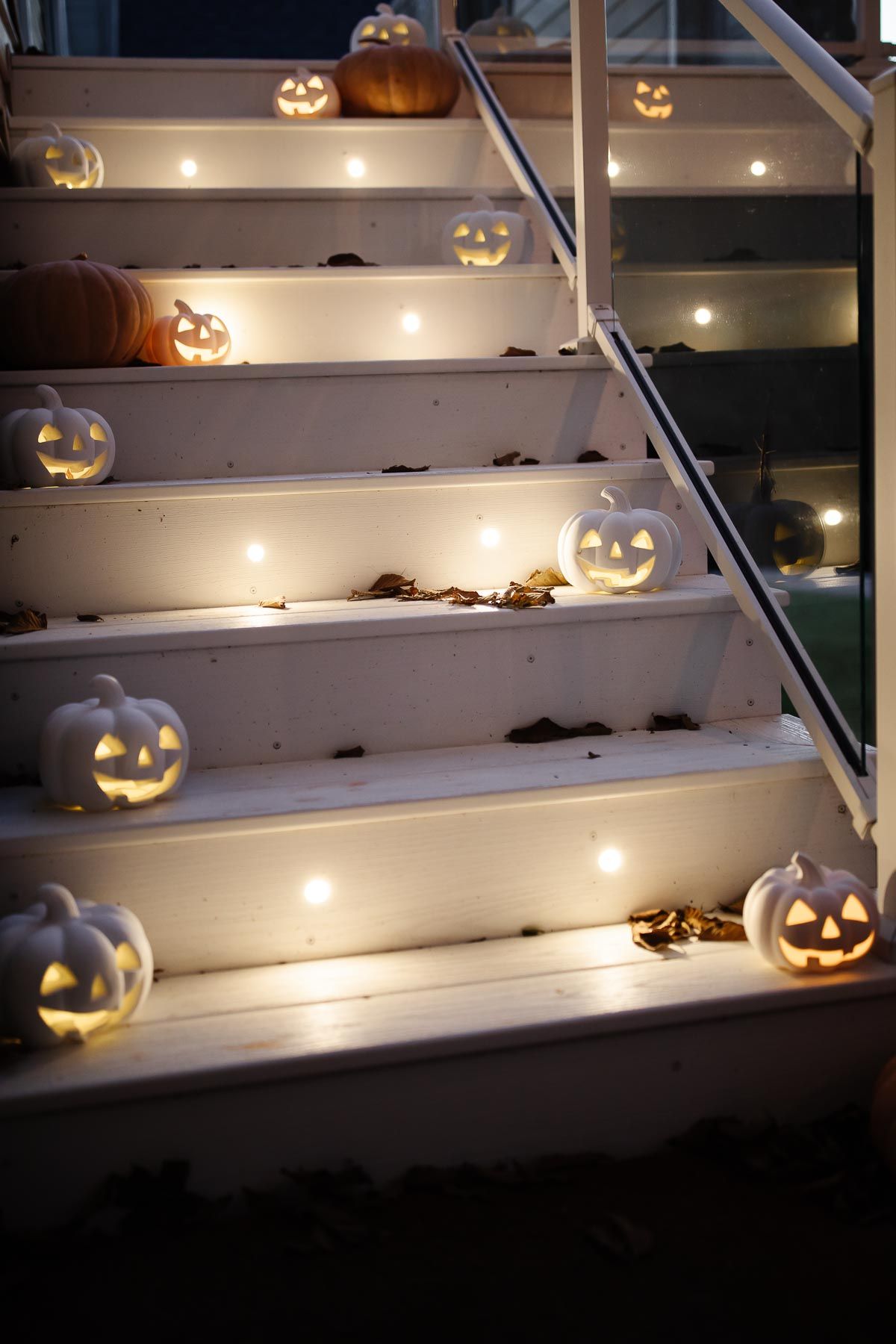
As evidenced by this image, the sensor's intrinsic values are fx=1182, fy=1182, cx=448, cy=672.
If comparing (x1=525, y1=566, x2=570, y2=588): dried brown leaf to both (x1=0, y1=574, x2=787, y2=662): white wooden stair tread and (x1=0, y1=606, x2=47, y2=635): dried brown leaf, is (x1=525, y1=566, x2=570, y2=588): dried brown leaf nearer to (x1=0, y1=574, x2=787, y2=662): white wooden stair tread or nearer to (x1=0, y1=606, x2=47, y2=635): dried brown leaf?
(x1=0, y1=574, x2=787, y2=662): white wooden stair tread

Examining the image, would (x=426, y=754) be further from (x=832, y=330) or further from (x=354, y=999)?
(x=832, y=330)

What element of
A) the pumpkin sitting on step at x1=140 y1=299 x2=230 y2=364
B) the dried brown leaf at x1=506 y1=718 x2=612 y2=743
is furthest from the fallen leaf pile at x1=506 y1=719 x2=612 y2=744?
the pumpkin sitting on step at x1=140 y1=299 x2=230 y2=364

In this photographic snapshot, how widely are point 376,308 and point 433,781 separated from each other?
128cm

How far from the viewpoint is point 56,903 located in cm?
123

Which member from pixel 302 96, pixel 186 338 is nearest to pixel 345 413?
pixel 186 338

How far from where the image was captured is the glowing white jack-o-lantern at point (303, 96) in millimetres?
3182

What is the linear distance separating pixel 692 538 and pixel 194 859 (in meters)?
1.05

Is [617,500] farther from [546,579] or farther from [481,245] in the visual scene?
[481,245]

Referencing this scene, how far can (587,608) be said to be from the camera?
1701 millimetres

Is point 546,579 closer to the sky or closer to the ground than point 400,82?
closer to the ground

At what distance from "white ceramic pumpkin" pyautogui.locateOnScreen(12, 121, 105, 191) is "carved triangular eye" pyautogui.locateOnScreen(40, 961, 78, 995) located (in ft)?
6.61

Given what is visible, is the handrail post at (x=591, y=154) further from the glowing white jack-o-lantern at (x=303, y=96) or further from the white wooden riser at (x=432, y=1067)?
the white wooden riser at (x=432, y=1067)

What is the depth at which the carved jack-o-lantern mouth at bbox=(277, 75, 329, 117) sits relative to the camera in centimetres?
318

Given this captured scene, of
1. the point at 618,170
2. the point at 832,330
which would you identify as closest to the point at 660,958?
the point at 832,330
